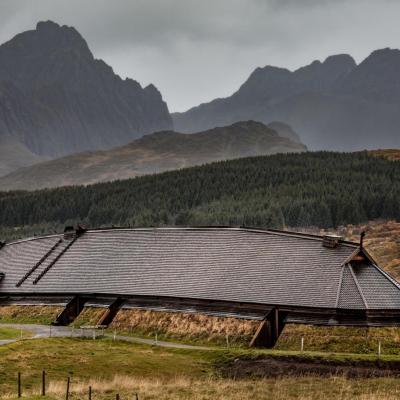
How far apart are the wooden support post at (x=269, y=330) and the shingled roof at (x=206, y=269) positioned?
1.48m

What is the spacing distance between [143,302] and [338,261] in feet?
69.3

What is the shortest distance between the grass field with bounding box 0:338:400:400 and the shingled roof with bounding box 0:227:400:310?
429 inches

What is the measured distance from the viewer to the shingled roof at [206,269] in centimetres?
6106

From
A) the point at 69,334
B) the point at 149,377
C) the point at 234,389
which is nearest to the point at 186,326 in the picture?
the point at 69,334

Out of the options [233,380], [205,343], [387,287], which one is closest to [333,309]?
[387,287]

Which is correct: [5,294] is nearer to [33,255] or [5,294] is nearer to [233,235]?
[33,255]

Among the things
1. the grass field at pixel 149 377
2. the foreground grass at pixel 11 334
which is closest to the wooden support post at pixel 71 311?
the foreground grass at pixel 11 334

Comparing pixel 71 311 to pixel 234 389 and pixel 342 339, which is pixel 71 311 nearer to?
pixel 342 339

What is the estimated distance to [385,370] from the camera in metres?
46.2

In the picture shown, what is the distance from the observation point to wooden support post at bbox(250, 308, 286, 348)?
58812mm

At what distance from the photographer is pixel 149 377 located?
46344mm

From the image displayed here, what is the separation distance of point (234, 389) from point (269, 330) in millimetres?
20220

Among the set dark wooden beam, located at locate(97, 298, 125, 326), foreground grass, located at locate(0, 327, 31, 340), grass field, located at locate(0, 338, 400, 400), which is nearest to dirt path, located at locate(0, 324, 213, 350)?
foreground grass, located at locate(0, 327, 31, 340)

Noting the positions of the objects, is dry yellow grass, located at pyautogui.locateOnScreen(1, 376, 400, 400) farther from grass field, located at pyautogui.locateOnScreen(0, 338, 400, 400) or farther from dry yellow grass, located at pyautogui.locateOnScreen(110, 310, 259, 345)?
dry yellow grass, located at pyautogui.locateOnScreen(110, 310, 259, 345)
